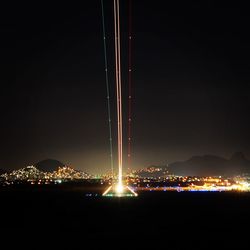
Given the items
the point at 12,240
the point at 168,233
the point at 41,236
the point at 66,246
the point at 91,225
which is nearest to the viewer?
the point at 66,246

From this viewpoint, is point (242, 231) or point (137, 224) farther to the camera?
point (137, 224)

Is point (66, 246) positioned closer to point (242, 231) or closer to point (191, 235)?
point (191, 235)

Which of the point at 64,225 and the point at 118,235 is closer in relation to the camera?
the point at 118,235

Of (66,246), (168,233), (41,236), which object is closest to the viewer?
(66,246)

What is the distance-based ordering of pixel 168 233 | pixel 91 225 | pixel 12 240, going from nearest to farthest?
pixel 12 240
pixel 168 233
pixel 91 225

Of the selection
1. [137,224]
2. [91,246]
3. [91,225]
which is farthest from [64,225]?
[91,246]

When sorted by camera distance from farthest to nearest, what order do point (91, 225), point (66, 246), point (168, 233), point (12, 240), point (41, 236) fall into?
1. point (91, 225)
2. point (168, 233)
3. point (41, 236)
4. point (12, 240)
5. point (66, 246)

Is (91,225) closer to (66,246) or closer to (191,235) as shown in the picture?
(191,235)

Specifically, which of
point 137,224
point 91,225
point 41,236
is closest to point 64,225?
point 91,225

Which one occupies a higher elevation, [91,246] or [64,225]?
[64,225]
